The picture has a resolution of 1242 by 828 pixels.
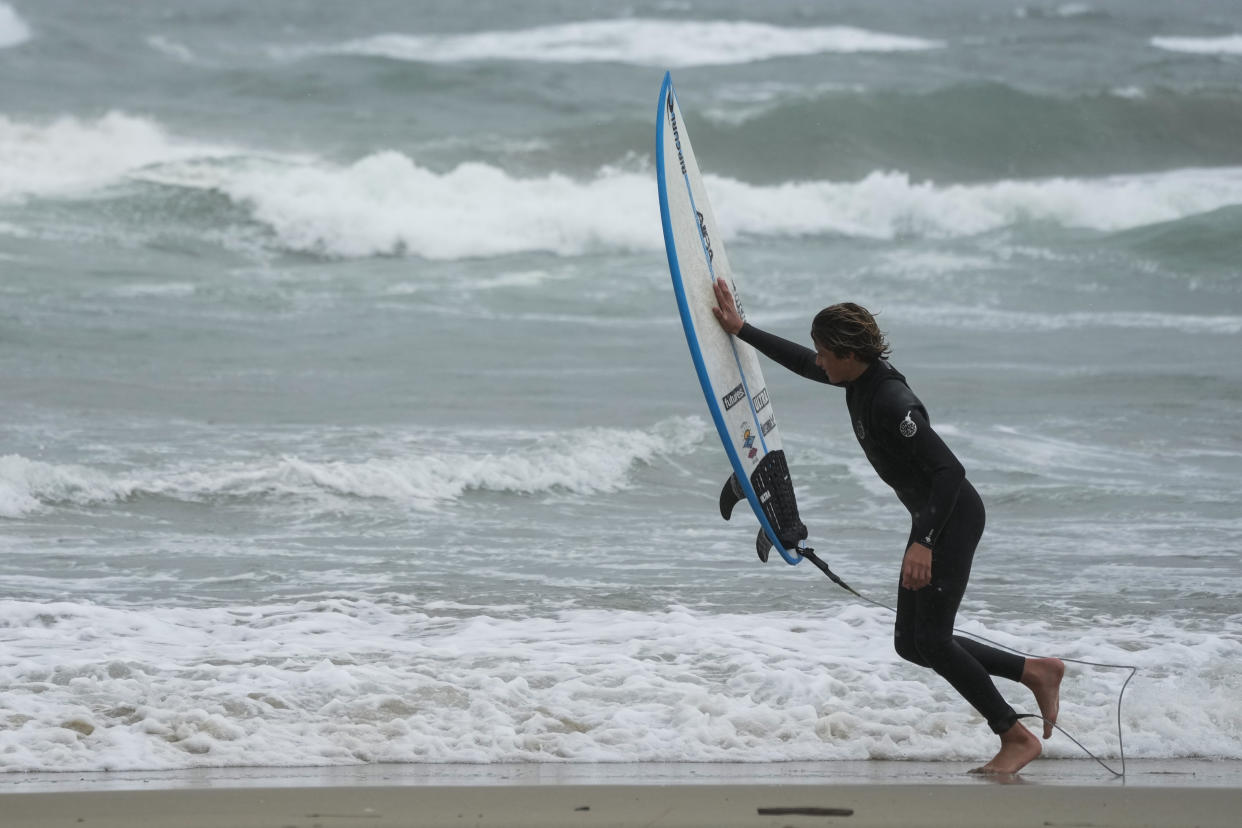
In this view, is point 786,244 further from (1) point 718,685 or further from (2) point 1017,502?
→ (1) point 718,685

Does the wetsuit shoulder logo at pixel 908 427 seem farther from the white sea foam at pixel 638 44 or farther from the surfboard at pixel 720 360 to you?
the white sea foam at pixel 638 44

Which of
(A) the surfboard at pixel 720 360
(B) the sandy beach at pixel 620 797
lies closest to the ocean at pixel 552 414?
(B) the sandy beach at pixel 620 797

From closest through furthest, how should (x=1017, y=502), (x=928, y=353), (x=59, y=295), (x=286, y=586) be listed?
(x=286, y=586) → (x=1017, y=502) → (x=928, y=353) → (x=59, y=295)

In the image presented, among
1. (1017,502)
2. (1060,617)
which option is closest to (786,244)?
(1017,502)

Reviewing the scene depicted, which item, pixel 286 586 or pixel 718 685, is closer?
pixel 718 685

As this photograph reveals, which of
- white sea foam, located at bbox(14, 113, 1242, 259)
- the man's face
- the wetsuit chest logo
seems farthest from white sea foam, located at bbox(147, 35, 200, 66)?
the wetsuit chest logo

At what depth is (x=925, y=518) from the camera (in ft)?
12.4

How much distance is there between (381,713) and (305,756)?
0.42 m

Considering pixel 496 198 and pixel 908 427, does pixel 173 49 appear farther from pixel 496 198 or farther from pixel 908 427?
pixel 908 427

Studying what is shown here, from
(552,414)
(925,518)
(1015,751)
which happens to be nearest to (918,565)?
(925,518)

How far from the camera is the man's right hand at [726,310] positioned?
14.4 ft

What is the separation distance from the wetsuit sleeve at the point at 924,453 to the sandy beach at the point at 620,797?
696 millimetres

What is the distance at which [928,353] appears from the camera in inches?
499

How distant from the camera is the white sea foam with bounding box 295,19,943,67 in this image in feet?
113
